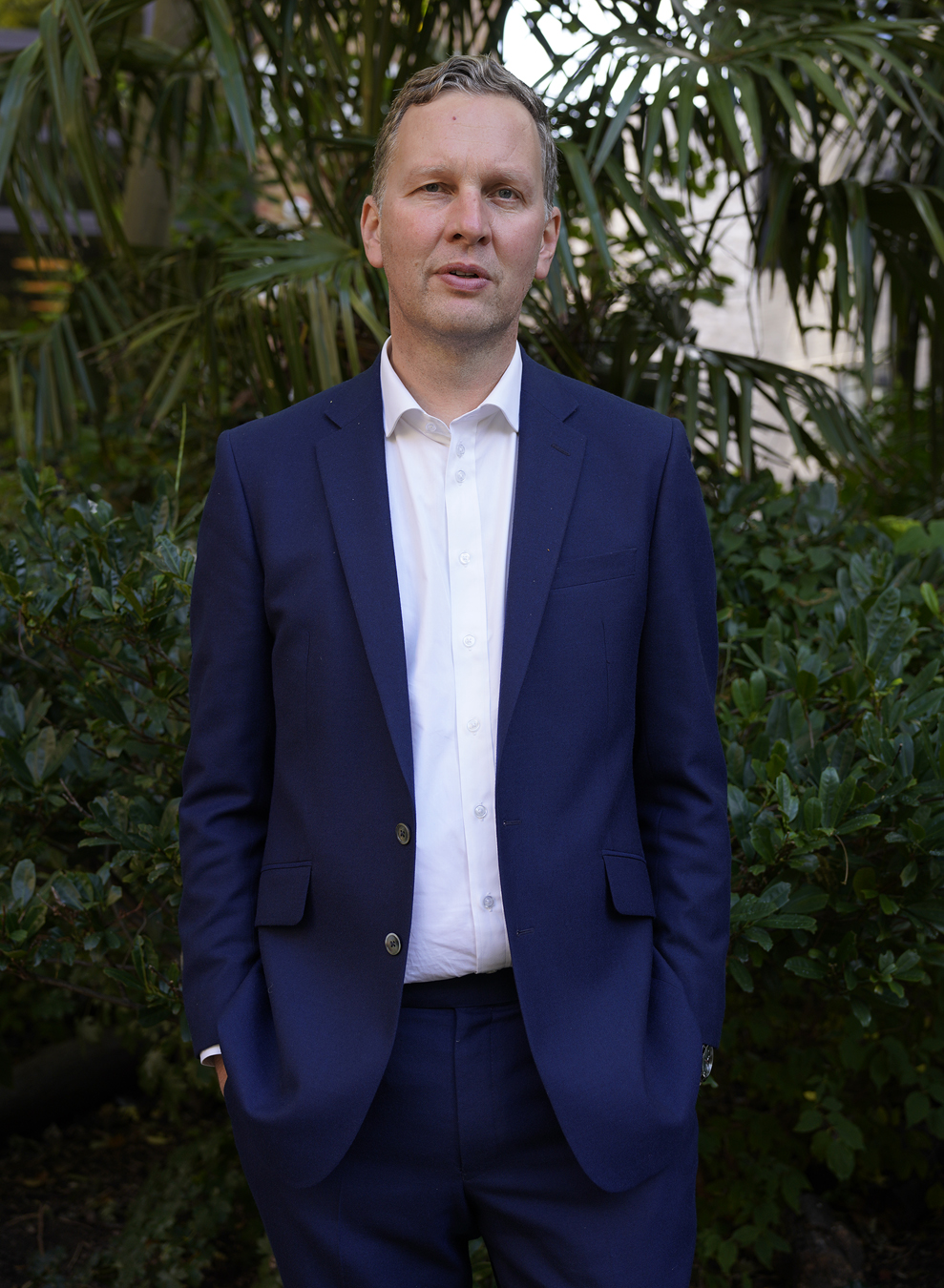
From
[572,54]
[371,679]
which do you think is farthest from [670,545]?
[572,54]

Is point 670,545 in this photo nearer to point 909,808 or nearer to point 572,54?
point 909,808

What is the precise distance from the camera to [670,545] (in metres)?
1.40

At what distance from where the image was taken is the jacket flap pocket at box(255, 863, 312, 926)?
52.9 inches

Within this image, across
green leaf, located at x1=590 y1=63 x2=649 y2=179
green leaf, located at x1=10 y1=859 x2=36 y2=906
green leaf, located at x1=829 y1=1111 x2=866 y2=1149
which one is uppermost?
green leaf, located at x1=590 y1=63 x2=649 y2=179

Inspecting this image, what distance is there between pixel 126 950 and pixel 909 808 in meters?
1.42

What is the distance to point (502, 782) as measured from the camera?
129cm

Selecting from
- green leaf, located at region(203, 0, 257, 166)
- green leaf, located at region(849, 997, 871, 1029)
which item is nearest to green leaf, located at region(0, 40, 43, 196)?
green leaf, located at region(203, 0, 257, 166)

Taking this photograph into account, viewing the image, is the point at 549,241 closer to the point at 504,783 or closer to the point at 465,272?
the point at 465,272

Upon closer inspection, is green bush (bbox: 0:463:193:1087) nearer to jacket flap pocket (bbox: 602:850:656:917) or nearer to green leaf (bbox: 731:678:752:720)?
jacket flap pocket (bbox: 602:850:656:917)

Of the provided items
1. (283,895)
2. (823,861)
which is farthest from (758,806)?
(283,895)

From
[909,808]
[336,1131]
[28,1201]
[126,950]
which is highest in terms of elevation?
[909,808]

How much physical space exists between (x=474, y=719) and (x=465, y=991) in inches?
12.9

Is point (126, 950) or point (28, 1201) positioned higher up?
point (126, 950)

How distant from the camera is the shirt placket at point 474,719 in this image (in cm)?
131
